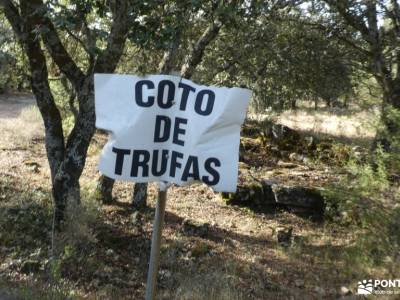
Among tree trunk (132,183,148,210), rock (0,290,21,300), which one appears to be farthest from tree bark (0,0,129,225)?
tree trunk (132,183,148,210)

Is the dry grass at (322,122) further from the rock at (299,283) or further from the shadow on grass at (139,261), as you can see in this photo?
the rock at (299,283)

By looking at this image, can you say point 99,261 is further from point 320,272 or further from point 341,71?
point 341,71

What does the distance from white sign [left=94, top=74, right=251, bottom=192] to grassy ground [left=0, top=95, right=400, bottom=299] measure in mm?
1598

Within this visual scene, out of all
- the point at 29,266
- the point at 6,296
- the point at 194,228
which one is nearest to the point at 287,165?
the point at 194,228

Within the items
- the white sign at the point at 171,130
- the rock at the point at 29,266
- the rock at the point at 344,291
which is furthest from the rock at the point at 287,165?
the white sign at the point at 171,130

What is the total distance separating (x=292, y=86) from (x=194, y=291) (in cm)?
505

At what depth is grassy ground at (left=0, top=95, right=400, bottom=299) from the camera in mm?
4477

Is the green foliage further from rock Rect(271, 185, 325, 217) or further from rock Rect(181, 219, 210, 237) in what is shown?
rock Rect(271, 185, 325, 217)

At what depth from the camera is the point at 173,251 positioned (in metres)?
6.16

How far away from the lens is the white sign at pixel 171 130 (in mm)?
2844

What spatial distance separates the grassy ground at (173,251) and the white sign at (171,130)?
160cm

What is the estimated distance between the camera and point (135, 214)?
762cm

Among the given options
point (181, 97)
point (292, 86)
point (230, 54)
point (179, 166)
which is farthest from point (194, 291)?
point (292, 86)

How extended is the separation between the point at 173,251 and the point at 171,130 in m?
3.57
